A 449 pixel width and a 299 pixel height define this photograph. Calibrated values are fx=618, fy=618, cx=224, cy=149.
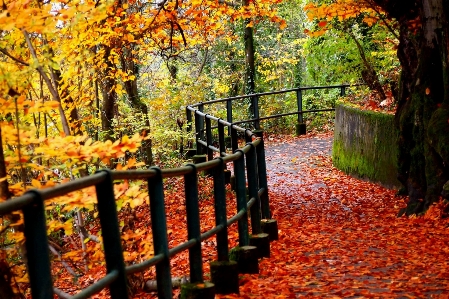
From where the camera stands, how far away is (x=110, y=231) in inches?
127

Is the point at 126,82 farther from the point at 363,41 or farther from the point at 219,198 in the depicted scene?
the point at 219,198

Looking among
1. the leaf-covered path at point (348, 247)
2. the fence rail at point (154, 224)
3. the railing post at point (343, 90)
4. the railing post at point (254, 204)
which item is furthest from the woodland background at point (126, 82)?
the leaf-covered path at point (348, 247)

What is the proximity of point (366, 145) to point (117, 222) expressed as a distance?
10.0 metres

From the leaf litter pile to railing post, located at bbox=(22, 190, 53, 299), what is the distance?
2.88 metres

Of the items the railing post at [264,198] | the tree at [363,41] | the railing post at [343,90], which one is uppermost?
the tree at [363,41]

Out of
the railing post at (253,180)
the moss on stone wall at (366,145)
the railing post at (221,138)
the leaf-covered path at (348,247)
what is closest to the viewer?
the leaf-covered path at (348,247)

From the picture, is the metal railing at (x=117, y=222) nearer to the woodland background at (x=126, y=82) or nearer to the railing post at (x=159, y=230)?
the railing post at (x=159, y=230)

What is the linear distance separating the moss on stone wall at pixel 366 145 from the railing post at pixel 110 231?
848cm

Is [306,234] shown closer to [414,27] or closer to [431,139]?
[431,139]

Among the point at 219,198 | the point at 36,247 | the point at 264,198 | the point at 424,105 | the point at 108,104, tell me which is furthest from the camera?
the point at 108,104

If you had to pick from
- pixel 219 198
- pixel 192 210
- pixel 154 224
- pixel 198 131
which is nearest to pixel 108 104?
pixel 198 131

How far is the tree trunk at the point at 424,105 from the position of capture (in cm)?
838

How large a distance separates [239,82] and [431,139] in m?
19.0

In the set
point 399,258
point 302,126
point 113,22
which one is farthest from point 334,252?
point 302,126
